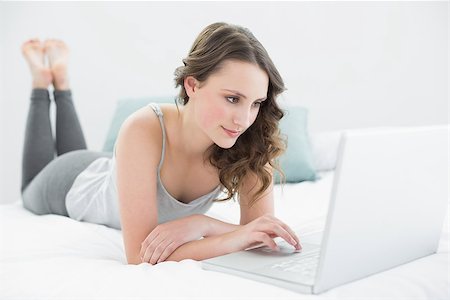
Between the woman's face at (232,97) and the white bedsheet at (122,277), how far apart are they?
0.35 metres

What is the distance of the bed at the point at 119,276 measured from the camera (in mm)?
1106

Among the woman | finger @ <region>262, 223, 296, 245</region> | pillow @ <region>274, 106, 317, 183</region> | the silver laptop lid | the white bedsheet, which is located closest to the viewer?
the silver laptop lid

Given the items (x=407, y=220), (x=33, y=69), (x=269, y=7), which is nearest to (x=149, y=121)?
(x=407, y=220)

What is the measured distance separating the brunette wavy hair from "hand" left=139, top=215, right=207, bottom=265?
216 mm

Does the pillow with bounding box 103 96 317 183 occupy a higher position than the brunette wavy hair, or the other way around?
the brunette wavy hair

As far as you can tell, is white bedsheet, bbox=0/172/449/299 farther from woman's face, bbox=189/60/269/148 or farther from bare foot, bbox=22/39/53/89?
bare foot, bbox=22/39/53/89

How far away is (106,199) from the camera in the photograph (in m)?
2.10

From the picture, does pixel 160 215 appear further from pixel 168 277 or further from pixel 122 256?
pixel 168 277

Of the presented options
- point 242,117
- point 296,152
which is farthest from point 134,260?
point 296,152

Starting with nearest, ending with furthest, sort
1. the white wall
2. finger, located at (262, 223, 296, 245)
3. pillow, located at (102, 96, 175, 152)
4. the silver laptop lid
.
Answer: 1. the silver laptop lid
2. finger, located at (262, 223, 296, 245)
3. pillow, located at (102, 96, 175, 152)
4. the white wall

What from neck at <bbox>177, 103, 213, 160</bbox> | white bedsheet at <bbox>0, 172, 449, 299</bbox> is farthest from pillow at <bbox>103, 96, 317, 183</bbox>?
neck at <bbox>177, 103, 213, 160</bbox>

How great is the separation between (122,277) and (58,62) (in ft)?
6.50

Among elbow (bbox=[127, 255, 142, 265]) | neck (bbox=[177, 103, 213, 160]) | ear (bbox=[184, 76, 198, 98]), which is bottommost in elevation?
elbow (bbox=[127, 255, 142, 265])

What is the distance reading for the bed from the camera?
3.63 ft
